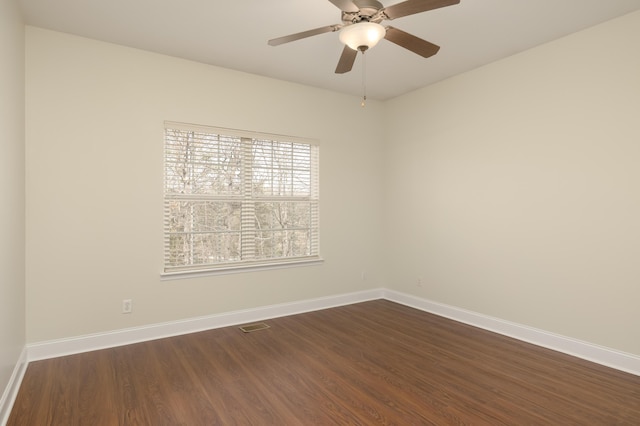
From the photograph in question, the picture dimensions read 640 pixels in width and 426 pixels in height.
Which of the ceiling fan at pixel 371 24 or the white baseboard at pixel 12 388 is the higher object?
the ceiling fan at pixel 371 24

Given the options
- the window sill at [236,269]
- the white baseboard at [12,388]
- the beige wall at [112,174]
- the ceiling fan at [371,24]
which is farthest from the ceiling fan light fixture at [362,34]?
the white baseboard at [12,388]

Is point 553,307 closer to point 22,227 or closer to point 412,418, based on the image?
point 412,418

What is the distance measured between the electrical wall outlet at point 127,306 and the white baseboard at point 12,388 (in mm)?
748

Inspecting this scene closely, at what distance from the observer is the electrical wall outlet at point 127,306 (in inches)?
132

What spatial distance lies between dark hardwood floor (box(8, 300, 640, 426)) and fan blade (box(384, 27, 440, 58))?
2.43 metres

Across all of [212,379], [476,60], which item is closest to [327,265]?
[212,379]

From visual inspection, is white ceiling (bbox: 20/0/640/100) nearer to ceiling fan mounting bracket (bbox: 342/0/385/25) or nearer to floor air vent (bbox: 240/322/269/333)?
ceiling fan mounting bracket (bbox: 342/0/385/25)

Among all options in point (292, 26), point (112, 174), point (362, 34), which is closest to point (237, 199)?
point (112, 174)

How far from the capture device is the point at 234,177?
13.1ft

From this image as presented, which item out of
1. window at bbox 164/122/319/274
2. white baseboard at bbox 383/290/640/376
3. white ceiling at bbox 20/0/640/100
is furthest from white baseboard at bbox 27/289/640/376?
white ceiling at bbox 20/0/640/100

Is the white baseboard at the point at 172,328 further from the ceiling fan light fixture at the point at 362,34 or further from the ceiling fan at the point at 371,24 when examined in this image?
the ceiling fan light fixture at the point at 362,34

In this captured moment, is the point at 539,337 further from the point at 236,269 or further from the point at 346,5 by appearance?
the point at 346,5

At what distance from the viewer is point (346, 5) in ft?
6.95

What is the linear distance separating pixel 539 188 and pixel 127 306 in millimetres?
4098
